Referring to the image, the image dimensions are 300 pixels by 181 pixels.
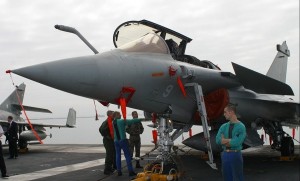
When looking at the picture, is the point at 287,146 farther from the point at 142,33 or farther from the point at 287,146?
the point at 142,33

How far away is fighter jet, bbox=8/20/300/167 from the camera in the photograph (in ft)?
17.9

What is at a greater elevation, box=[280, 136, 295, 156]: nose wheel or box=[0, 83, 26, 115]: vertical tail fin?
box=[0, 83, 26, 115]: vertical tail fin

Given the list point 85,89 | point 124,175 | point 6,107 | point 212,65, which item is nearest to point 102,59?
point 85,89

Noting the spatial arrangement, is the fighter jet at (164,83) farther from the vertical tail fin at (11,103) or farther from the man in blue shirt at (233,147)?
the vertical tail fin at (11,103)

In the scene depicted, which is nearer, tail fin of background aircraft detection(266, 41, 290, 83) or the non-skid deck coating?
the non-skid deck coating

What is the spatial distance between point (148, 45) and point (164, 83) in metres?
0.83

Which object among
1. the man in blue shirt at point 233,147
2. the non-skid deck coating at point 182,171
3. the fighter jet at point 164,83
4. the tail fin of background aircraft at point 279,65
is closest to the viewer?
the man in blue shirt at point 233,147

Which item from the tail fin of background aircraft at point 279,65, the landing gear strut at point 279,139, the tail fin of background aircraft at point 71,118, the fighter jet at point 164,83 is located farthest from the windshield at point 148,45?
the tail fin of background aircraft at point 71,118

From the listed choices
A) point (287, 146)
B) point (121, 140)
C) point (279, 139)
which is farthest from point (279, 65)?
point (121, 140)

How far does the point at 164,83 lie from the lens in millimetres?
6738

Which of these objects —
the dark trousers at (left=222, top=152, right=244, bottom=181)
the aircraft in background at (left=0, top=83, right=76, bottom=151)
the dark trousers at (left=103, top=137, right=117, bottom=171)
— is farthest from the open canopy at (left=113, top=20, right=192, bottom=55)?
the aircraft in background at (left=0, top=83, right=76, bottom=151)

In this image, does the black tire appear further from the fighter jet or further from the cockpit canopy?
the cockpit canopy

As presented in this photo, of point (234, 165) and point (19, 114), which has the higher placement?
point (19, 114)

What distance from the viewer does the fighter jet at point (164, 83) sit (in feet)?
17.9
